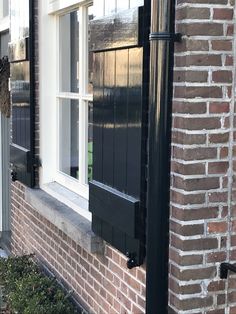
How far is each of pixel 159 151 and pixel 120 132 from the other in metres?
0.49

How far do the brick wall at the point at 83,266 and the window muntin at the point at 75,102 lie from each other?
0.47m

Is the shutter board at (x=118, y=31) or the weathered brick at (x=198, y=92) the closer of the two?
the weathered brick at (x=198, y=92)

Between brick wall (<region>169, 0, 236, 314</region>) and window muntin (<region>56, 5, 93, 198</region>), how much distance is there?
5.04 feet

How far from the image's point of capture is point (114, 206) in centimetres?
330

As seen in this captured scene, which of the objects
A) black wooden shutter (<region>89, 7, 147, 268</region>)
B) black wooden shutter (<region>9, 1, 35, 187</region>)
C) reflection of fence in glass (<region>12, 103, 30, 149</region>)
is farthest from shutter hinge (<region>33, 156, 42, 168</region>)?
black wooden shutter (<region>89, 7, 147, 268</region>)

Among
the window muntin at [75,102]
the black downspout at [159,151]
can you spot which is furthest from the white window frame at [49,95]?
the black downspout at [159,151]

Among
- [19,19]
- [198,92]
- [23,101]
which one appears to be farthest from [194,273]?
[19,19]

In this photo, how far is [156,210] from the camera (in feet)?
9.30

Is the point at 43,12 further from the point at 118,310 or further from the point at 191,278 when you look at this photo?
the point at 191,278

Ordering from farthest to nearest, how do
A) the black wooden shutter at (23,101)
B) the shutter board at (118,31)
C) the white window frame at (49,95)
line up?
1. the black wooden shutter at (23,101)
2. the white window frame at (49,95)
3. the shutter board at (118,31)

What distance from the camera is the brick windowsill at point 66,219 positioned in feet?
12.2

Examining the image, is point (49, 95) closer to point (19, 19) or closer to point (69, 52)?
point (69, 52)

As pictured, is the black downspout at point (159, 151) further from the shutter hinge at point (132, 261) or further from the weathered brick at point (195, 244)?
the shutter hinge at point (132, 261)

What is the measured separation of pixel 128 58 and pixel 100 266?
1.44m
